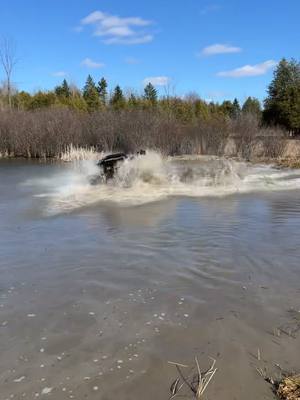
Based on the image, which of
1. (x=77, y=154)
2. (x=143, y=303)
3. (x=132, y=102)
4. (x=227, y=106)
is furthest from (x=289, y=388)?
(x=227, y=106)

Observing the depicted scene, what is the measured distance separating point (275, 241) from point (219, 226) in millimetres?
1669

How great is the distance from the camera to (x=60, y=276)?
22.4 ft

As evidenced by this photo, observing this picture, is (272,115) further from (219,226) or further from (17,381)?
(17,381)

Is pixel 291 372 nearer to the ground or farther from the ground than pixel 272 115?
nearer to the ground

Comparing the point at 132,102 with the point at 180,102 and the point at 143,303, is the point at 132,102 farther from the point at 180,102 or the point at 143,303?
the point at 143,303

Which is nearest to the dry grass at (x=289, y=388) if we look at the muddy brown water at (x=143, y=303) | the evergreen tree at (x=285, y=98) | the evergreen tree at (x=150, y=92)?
the muddy brown water at (x=143, y=303)

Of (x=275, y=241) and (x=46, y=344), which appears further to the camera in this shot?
(x=275, y=241)

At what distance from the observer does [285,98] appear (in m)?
43.8

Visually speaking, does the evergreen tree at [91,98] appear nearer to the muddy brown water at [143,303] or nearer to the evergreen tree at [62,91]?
the evergreen tree at [62,91]

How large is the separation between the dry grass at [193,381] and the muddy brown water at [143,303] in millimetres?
63

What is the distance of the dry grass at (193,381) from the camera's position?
3922mm

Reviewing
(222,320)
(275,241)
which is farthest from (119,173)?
(222,320)

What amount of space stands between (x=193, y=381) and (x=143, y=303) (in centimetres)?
177

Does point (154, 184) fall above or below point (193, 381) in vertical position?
above
